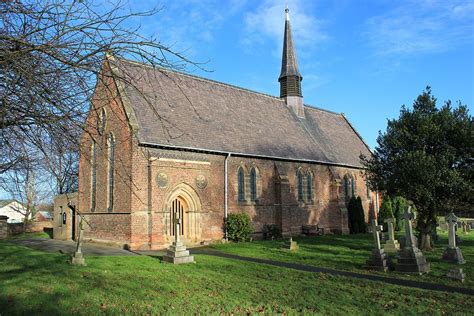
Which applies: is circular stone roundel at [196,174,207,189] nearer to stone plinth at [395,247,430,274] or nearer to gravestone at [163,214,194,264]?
gravestone at [163,214,194,264]

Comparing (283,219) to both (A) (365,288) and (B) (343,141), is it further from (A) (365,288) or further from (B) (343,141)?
(A) (365,288)

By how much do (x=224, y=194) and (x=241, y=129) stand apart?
5.16 metres

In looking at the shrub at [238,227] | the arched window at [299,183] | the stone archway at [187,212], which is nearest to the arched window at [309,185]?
the arched window at [299,183]

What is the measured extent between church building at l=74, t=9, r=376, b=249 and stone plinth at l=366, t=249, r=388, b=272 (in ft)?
30.2

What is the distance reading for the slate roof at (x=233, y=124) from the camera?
22375 millimetres

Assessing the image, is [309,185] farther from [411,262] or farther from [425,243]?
[411,262]

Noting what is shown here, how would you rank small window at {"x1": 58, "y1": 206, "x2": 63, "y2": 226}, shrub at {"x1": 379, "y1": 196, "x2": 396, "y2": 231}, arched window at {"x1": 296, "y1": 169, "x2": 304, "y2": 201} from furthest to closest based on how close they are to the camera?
1. shrub at {"x1": 379, "y1": 196, "x2": 396, "y2": 231}
2. arched window at {"x1": 296, "y1": 169, "x2": 304, "y2": 201}
3. small window at {"x1": 58, "y1": 206, "x2": 63, "y2": 226}

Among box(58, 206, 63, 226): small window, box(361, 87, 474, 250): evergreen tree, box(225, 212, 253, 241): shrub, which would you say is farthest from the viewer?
box(58, 206, 63, 226): small window

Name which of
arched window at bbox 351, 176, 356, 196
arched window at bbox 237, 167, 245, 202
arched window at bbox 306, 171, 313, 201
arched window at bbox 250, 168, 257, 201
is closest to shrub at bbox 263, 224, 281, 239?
arched window at bbox 250, 168, 257, 201

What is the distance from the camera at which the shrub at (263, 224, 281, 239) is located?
25.6 metres

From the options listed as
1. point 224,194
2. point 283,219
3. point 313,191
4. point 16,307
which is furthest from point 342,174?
point 16,307

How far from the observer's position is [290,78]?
3475 cm

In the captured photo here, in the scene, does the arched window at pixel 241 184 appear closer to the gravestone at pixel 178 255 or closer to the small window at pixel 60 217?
the gravestone at pixel 178 255

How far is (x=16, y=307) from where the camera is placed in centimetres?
790
